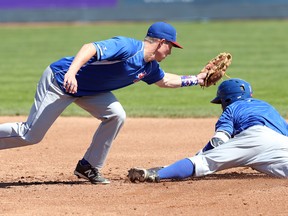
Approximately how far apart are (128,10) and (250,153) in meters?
29.8

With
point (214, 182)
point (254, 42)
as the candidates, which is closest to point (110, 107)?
point (214, 182)

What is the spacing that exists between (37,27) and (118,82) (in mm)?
27507

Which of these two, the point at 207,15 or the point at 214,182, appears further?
the point at 207,15

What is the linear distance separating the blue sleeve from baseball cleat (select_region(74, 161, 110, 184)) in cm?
126

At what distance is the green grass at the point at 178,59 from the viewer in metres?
12.9

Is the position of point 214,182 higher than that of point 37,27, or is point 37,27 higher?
point 214,182

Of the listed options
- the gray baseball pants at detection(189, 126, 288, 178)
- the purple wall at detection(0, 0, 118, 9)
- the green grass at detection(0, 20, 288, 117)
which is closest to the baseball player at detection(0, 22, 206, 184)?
the gray baseball pants at detection(189, 126, 288, 178)

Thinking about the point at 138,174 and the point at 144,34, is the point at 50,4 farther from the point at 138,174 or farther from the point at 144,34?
the point at 138,174

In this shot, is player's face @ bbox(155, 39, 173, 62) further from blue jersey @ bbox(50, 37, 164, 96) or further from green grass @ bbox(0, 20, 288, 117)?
green grass @ bbox(0, 20, 288, 117)

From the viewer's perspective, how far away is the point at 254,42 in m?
24.3

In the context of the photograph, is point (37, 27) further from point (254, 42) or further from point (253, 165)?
point (253, 165)

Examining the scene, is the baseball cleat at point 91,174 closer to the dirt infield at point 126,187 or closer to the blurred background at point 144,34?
the dirt infield at point 126,187

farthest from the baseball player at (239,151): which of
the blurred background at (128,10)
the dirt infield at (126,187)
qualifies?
the blurred background at (128,10)

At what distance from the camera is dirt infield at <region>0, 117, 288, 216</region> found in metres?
5.79
